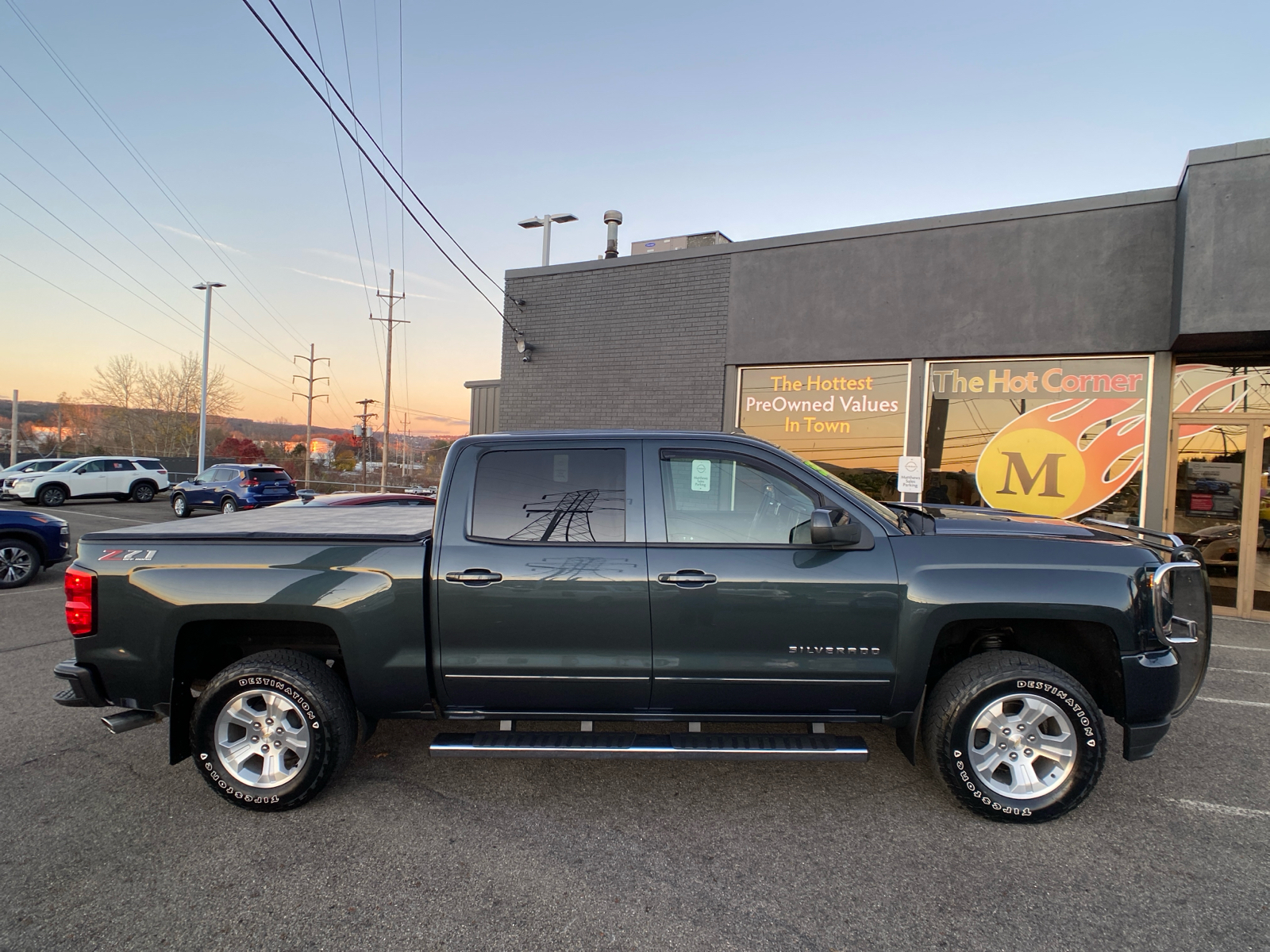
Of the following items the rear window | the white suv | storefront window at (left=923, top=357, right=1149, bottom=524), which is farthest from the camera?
the white suv

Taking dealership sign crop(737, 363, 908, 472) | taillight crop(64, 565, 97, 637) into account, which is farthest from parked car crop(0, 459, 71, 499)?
taillight crop(64, 565, 97, 637)

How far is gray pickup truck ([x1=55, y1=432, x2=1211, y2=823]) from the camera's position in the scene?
11.1 ft

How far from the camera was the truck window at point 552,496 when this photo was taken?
3580 millimetres

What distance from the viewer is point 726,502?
3705mm

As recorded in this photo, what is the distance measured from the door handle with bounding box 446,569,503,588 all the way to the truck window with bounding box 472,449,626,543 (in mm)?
199

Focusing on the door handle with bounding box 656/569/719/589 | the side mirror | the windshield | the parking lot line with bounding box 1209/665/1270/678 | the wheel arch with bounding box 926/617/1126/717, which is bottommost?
the parking lot line with bounding box 1209/665/1270/678

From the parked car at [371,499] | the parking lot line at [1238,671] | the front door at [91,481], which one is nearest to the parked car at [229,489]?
the front door at [91,481]

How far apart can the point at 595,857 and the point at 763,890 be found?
73cm

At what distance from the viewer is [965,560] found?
11.3 ft

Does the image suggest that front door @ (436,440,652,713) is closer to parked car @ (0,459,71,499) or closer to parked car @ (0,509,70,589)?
parked car @ (0,509,70,589)

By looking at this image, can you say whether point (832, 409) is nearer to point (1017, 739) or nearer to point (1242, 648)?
point (1242, 648)

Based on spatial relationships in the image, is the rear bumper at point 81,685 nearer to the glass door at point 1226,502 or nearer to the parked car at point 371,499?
the parked car at point 371,499

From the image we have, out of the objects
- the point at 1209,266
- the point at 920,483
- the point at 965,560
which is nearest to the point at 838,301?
the point at 920,483

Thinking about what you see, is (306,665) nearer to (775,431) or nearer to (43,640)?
(43,640)
